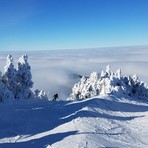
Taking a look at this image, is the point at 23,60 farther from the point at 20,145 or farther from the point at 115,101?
the point at 20,145

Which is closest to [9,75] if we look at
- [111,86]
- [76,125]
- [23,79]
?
[23,79]

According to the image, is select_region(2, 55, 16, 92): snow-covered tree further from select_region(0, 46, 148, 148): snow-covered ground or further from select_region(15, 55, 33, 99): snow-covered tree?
select_region(0, 46, 148, 148): snow-covered ground

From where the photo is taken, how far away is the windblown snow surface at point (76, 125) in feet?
48.7

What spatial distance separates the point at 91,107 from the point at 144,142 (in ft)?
20.5

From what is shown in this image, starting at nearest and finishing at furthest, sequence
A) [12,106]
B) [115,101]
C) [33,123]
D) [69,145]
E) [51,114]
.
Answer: [69,145] → [33,123] → [51,114] → [12,106] → [115,101]

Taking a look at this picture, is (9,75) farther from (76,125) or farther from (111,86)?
(76,125)

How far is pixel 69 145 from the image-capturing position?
14180mm

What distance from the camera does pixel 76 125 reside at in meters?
16.9

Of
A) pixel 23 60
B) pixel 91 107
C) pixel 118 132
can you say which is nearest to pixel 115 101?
pixel 91 107

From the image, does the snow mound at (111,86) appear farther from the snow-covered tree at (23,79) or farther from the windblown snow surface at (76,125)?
the windblown snow surface at (76,125)

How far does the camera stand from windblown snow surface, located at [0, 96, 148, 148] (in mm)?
14852

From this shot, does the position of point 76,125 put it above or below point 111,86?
above

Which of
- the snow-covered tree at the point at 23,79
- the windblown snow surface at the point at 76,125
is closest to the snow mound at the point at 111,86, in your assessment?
the snow-covered tree at the point at 23,79

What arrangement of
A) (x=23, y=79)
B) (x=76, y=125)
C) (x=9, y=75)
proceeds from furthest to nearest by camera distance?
(x=23, y=79), (x=9, y=75), (x=76, y=125)
